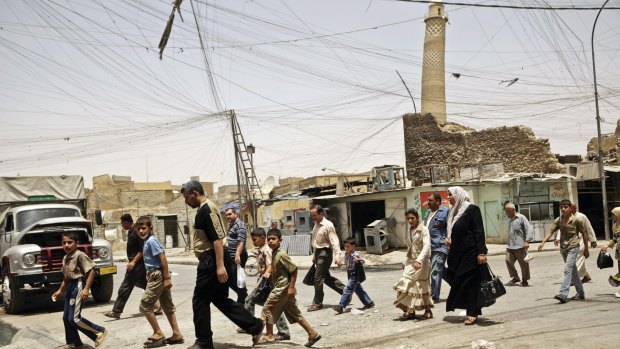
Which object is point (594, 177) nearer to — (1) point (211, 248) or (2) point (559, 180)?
(2) point (559, 180)

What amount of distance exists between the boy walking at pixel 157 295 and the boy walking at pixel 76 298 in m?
0.58

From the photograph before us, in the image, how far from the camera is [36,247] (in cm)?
1131

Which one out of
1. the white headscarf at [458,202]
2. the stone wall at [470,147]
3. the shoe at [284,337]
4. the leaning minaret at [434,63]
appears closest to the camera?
the shoe at [284,337]

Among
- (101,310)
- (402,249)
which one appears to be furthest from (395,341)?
(402,249)

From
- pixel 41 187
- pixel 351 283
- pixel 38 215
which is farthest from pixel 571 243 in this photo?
pixel 41 187

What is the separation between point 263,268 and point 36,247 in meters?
5.88

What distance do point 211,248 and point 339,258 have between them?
2936mm

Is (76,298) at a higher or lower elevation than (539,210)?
lower

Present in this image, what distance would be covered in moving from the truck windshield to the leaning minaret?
31.2 metres

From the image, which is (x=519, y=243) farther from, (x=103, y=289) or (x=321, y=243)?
(x=103, y=289)

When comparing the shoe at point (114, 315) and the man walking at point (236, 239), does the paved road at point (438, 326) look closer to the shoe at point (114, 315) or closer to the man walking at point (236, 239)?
the shoe at point (114, 315)

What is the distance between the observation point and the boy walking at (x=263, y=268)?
22.8 feet

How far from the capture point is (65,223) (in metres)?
12.3

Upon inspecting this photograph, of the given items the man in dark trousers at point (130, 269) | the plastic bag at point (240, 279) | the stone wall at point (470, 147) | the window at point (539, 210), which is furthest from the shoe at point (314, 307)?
the stone wall at point (470, 147)
